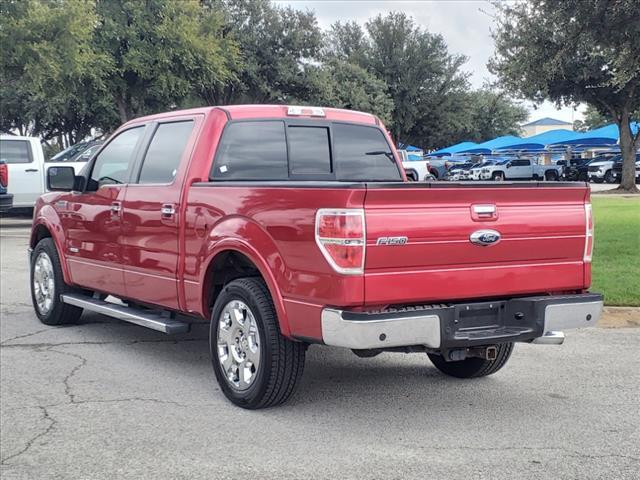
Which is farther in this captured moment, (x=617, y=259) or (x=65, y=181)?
(x=617, y=259)

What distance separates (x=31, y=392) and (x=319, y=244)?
2.55 meters

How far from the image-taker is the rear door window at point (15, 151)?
18172 millimetres

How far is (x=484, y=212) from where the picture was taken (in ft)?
16.1

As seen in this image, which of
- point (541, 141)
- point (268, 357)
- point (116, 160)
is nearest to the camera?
point (268, 357)

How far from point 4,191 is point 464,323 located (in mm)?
13972

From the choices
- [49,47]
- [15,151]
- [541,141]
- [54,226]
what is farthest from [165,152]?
[541,141]

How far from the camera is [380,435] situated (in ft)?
15.9

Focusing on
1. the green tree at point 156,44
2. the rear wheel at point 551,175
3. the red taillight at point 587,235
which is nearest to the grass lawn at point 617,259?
the red taillight at point 587,235

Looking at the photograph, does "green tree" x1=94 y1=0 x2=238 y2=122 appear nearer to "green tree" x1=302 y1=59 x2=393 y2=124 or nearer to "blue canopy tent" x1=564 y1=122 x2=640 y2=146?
"green tree" x1=302 y1=59 x2=393 y2=124

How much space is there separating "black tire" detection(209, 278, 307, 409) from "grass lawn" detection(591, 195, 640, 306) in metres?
4.74

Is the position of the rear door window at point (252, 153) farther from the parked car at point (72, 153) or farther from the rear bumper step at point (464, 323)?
the parked car at point (72, 153)

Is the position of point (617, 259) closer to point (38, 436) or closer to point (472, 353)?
point (472, 353)

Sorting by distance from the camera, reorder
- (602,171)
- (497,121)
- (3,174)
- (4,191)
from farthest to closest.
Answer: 1. (497,121)
2. (602,171)
3. (3,174)
4. (4,191)

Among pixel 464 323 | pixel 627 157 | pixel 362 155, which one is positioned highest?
pixel 362 155
